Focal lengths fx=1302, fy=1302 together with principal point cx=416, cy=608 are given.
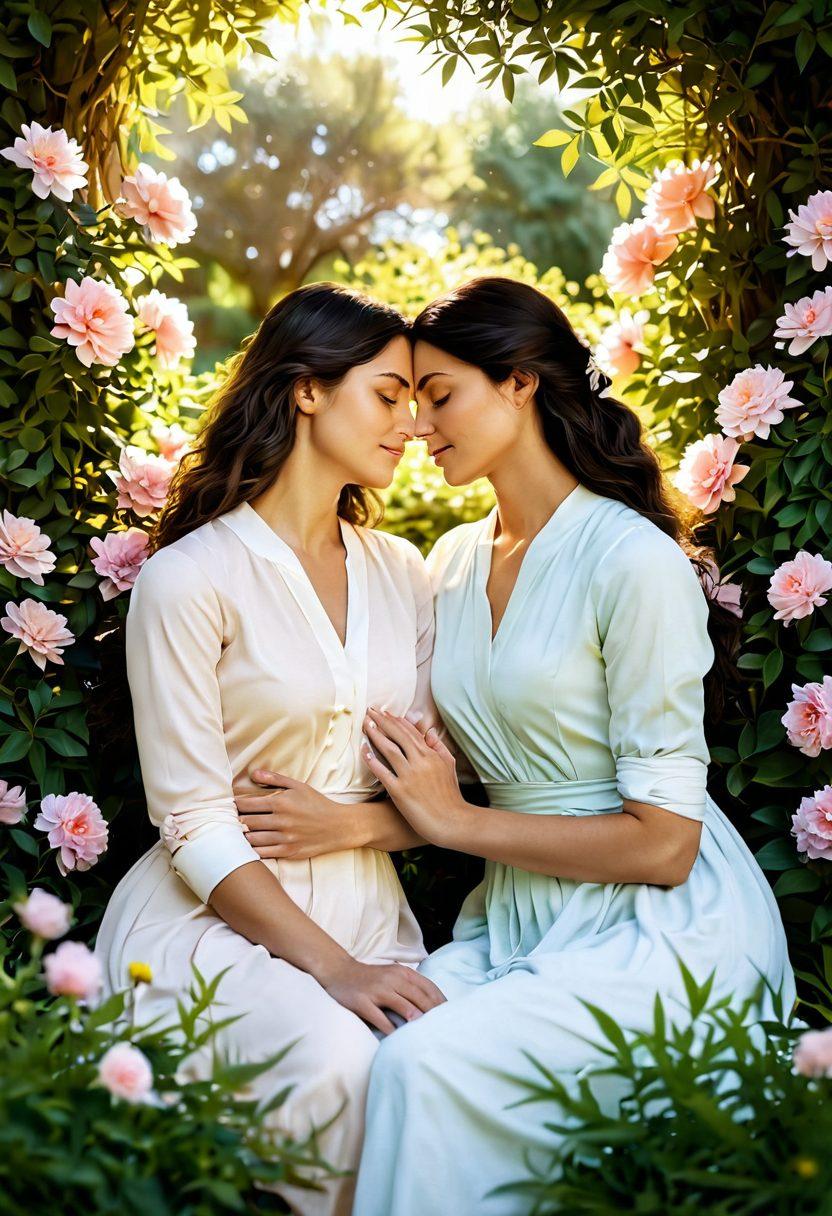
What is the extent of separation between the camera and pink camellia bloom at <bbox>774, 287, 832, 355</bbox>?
2.46 m

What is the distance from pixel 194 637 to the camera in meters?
2.24

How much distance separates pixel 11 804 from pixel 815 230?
1.88 m

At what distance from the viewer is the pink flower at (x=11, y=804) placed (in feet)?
8.18

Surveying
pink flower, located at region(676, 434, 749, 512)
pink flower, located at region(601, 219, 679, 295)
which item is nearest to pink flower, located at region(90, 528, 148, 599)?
pink flower, located at region(676, 434, 749, 512)

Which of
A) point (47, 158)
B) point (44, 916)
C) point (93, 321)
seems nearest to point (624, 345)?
point (93, 321)

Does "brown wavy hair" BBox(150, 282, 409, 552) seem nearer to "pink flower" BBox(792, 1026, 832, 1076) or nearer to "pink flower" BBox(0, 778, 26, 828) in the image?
"pink flower" BBox(0, 778, 26, 828)

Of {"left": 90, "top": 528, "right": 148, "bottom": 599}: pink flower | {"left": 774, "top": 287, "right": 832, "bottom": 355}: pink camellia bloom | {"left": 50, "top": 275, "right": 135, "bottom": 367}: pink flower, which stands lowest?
{"left": 90, "top": 528, "right": 148, "bottom": 599}: pink flower

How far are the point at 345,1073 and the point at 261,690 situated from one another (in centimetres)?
66

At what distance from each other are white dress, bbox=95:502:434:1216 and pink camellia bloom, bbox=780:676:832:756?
0.72 meters

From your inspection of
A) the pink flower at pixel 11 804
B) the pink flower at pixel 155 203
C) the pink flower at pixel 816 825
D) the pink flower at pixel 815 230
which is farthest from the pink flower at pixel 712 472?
the pink flower at pixel 11 804

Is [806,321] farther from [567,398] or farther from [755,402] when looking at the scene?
[567,398]

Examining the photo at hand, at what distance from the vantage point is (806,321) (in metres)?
2.47

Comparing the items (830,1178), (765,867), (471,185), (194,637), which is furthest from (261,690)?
(471,185)

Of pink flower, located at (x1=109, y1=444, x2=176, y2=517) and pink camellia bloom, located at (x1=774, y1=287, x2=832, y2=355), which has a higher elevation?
pink camellia bloom, located at (x1=774, y1=287, x2=832, y2=355)
